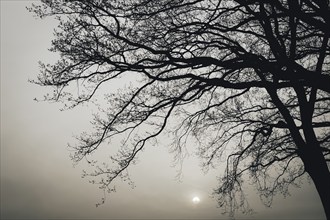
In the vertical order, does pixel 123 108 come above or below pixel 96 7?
below

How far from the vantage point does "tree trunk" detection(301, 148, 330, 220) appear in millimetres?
8192

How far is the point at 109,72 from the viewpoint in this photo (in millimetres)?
8453

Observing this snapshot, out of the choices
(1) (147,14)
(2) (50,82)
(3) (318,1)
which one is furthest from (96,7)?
(3) (318,1)

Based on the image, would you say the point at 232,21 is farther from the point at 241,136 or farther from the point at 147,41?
the point at 241,136

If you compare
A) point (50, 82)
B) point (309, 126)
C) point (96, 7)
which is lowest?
point (309, 126)

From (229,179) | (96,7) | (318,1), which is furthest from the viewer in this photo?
(229,179)

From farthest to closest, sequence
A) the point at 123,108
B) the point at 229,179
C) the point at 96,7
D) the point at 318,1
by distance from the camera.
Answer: the point at 229,179
the point at 123,108
the point at 96,7
the point at 318,1

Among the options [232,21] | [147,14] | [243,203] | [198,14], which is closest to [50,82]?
[147,14]

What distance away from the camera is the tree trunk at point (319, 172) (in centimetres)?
819

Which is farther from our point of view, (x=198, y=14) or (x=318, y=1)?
(x=198, y=14)

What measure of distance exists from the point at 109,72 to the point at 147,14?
1802 millimetres

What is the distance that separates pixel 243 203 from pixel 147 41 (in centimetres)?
669

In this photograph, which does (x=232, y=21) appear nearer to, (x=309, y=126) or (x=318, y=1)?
(x=318, y=1)

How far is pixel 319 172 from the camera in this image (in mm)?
8461
